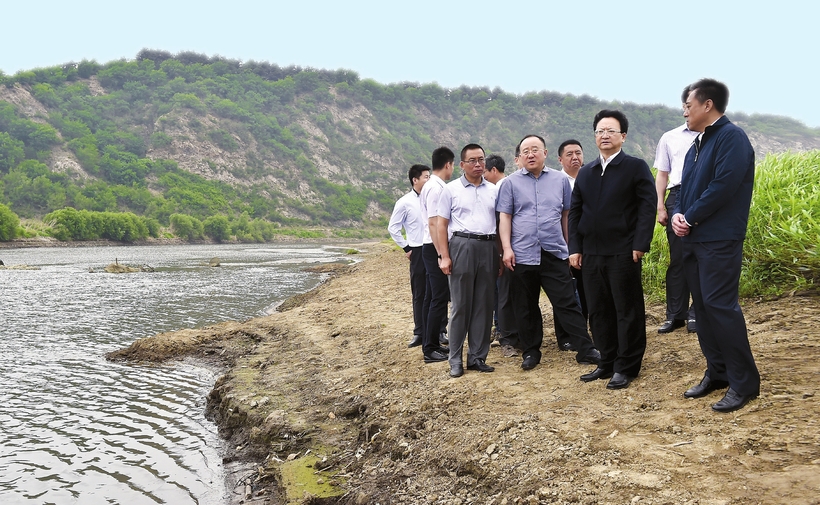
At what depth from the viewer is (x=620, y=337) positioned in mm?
4664

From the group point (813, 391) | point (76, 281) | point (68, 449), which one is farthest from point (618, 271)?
point (76, 281)

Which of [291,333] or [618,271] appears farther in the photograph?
[291,333]

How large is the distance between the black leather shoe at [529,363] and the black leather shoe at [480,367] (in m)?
0.29

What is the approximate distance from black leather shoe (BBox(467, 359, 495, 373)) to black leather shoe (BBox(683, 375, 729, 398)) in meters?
1.89

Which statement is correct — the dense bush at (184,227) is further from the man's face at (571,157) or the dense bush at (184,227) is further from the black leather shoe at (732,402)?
the black leather shoe at (732,402)

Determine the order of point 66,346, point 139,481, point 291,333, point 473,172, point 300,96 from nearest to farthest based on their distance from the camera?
point 139,481, point 473,172, point 291,333, point 66,346, point 300,96

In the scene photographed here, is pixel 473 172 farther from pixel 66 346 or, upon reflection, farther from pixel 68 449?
pixel 66 346

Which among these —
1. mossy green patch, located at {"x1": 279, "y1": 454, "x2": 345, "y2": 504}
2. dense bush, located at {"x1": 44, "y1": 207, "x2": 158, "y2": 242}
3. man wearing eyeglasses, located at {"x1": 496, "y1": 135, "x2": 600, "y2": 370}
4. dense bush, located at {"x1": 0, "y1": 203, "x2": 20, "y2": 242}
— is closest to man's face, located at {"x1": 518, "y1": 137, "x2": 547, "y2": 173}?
man wearing eyeglasses, located at {"x1": 496, "y1": 135, "x2": 600, "y2": 370}

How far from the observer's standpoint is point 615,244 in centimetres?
474

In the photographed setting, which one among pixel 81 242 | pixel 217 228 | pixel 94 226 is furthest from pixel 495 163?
pixel 217 228

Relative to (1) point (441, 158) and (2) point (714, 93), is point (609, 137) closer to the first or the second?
(2) point (714, 93)

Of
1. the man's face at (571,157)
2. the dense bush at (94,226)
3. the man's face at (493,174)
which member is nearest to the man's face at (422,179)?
the man's face at (493,174)

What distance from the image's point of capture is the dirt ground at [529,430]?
3.05 meters

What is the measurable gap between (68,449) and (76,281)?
20.8 metres
